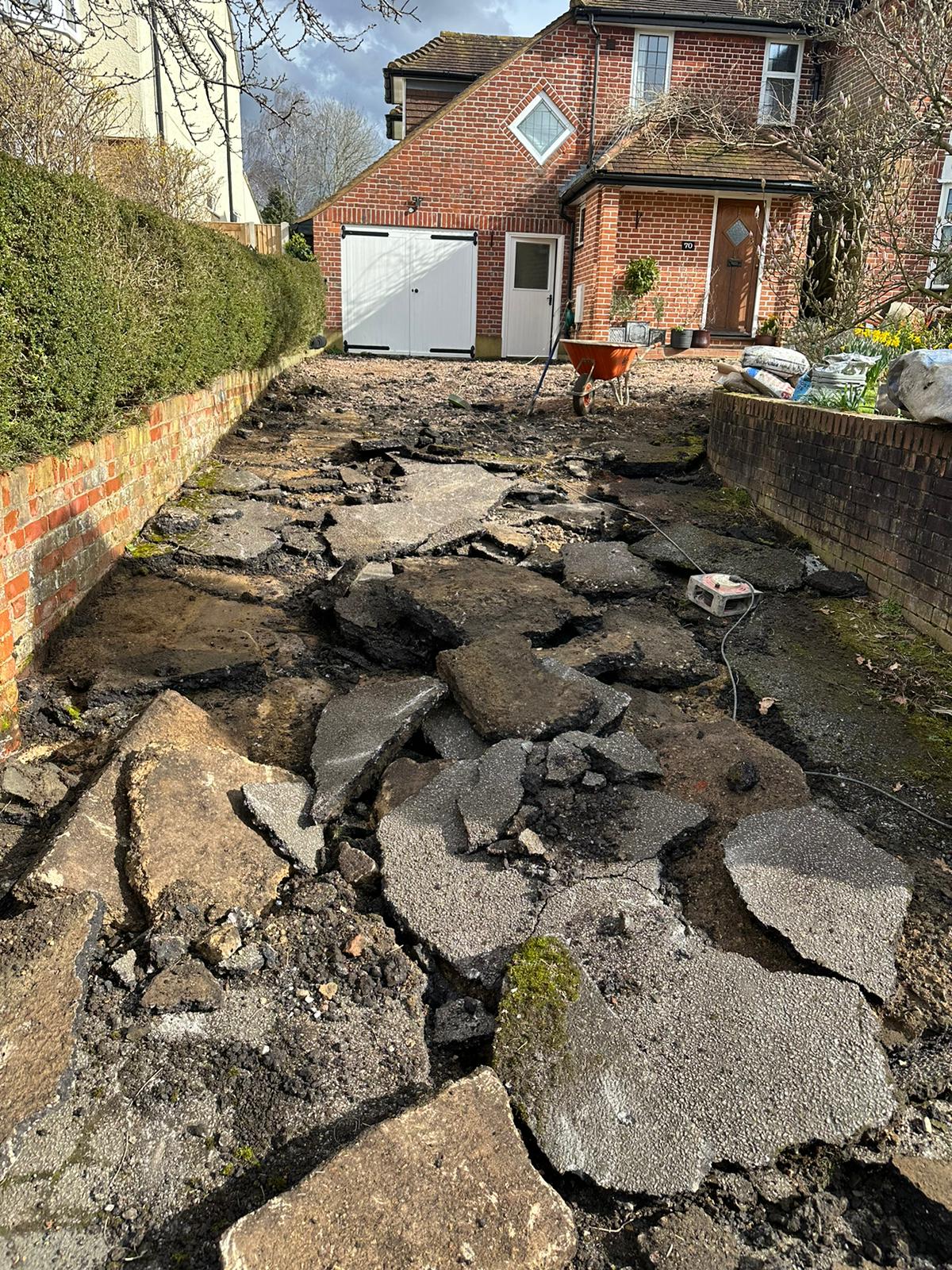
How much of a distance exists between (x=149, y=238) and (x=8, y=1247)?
612cm

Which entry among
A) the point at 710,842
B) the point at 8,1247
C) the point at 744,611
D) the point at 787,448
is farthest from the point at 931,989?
the point at 787,448

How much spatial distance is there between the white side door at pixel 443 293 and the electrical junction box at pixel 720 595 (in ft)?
49.6

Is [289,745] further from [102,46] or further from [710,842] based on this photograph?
[102,46]

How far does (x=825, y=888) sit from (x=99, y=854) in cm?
225

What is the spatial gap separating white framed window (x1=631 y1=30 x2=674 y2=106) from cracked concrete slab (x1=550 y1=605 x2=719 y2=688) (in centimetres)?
1720

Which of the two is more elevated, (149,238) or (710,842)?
(149,238)

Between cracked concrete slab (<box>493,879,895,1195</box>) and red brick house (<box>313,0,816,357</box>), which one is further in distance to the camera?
red brick house (<box>313,0,816,357</box>)

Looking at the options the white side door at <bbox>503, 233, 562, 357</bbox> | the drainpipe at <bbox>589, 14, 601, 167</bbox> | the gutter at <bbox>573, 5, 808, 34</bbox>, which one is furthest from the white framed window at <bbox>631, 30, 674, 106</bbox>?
the white side door at <bbox>503, 233, 562, 357</bbox>

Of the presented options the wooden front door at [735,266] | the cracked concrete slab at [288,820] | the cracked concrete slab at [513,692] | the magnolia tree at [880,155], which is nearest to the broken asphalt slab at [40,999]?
the cracked concrete slab at [288,820]

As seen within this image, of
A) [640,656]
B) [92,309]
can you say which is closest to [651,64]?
[92,309]

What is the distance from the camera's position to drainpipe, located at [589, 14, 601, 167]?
1748 cm

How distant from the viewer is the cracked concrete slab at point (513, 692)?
3.42 m

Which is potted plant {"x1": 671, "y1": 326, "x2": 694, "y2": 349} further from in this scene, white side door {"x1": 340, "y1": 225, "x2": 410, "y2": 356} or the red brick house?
white side door {"x1": 340, "y1": 225, "x2": 410, "y2": 356}

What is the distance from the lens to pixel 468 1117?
1.93m
